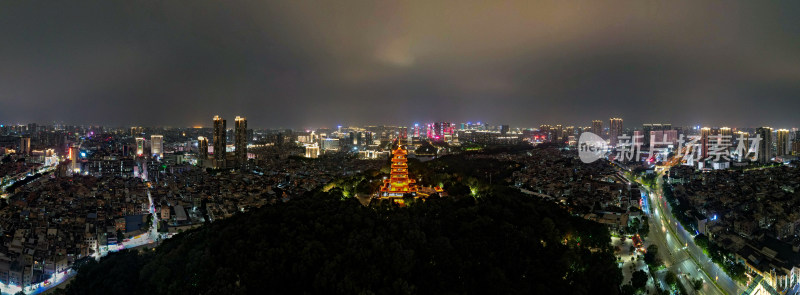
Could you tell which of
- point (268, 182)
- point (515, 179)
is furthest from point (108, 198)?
point (515, 179)

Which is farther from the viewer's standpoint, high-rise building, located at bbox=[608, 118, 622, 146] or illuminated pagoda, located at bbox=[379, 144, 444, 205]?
high-rise building, located at bbox=[608, 118, 622, 146]

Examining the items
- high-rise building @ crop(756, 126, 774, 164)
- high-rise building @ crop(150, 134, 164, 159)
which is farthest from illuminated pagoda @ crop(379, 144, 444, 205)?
high-rise building @ crop(150, 134, 164, 159)

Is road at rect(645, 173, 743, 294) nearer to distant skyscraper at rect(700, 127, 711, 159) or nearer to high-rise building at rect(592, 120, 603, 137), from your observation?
distant skyscraper at rect(700, 127, 711, 159)

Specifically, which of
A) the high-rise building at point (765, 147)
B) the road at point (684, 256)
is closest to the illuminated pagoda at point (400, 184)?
the road at point (684, 256)

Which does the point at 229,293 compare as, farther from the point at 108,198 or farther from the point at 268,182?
the point at 268,182

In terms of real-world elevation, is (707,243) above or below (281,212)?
below
